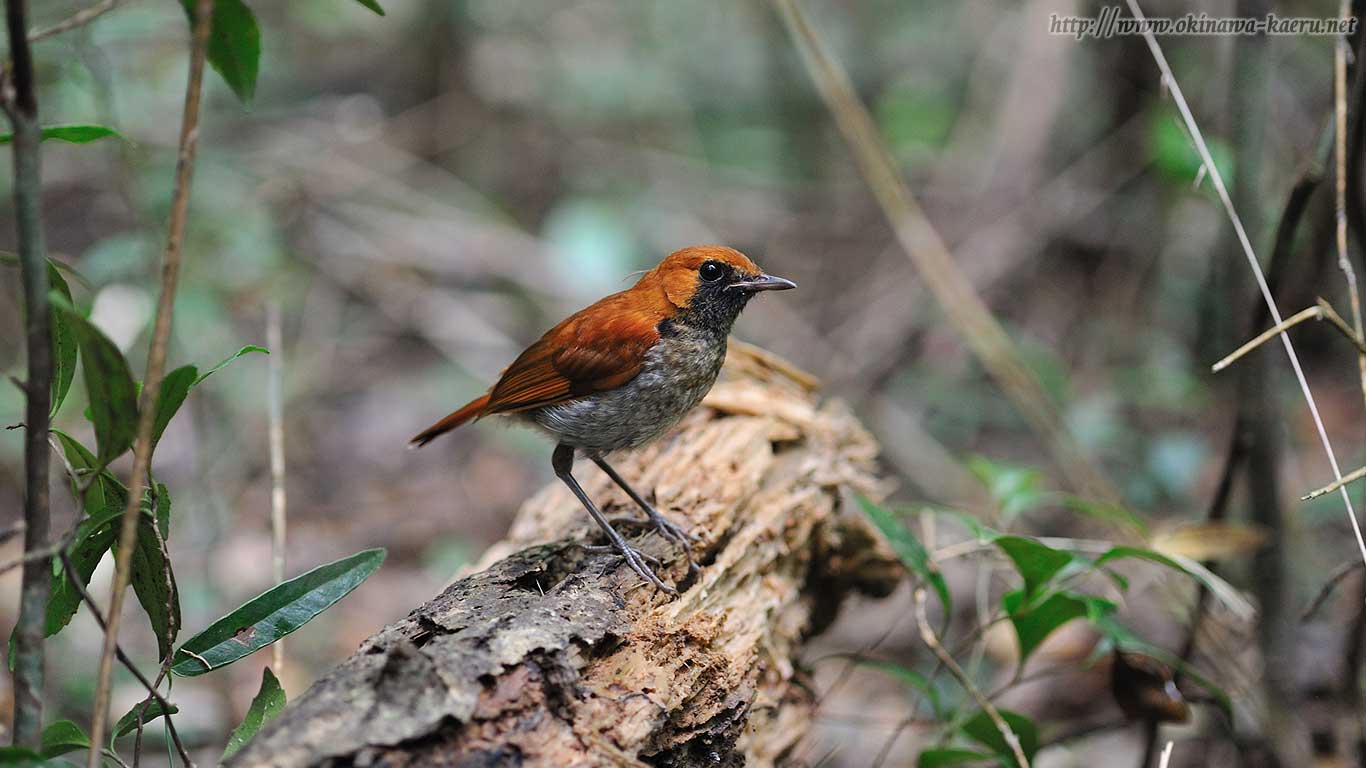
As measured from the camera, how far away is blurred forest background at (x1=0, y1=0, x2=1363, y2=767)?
494 cm

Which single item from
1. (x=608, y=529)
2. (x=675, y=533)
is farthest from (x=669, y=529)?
(x=608, y=529)

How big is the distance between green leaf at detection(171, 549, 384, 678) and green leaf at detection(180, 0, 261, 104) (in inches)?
37.3

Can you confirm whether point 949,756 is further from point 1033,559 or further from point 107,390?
point 107,390

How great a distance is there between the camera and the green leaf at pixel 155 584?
6.79 ft

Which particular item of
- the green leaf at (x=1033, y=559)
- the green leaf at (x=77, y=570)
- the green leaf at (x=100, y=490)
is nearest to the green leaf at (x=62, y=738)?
the green leaf at (x=77, y=570)

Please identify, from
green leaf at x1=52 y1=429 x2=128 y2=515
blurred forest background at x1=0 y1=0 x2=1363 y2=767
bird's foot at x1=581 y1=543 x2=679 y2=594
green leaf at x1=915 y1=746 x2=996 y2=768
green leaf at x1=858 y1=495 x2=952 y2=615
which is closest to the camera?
green leaf at x1=52 y1=429 x2=128 y2=515

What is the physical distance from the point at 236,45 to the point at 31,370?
68 centimetres

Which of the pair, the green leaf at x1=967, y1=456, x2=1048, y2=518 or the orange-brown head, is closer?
the green leaf at x1=967, y1=456, x2=1048, y2=518

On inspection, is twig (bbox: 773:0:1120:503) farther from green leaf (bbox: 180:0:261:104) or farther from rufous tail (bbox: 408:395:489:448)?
green leaf (bbox: 180:0:261:104)

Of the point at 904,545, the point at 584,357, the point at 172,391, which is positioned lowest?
the point at 904,545

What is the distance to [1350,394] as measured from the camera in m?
6.21

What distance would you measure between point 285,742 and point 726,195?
24.7 ft

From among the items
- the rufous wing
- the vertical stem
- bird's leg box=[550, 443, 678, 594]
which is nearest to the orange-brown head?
the rufous wing

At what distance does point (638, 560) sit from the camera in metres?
2.73
